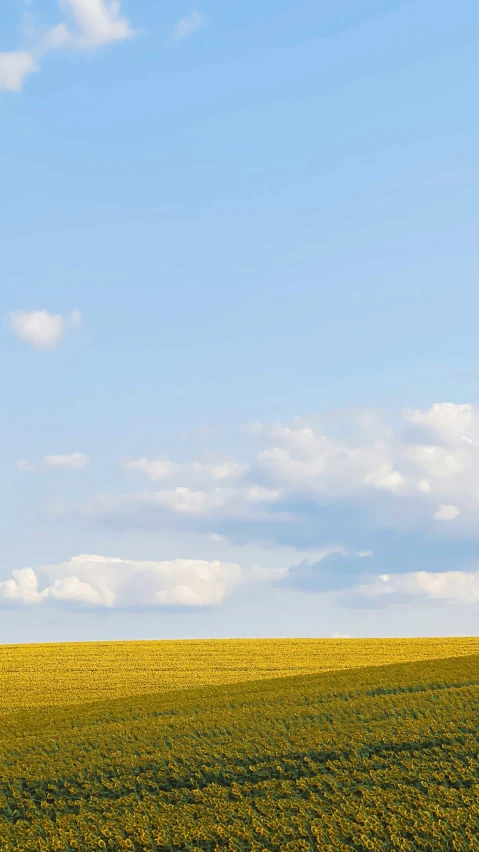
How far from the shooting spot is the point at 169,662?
3200cm

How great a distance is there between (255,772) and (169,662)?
2226 centimetres

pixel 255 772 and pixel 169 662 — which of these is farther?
pixel 169 662

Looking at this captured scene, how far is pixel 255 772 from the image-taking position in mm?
10672

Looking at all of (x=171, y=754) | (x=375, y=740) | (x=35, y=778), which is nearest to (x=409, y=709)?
(x=375, y=740)

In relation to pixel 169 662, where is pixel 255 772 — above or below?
above

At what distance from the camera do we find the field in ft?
29.5

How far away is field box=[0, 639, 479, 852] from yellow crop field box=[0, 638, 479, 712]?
23.3ft

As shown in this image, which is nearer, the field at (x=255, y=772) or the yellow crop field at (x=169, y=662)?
the field at (x=255, y=772)

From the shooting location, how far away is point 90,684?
26.4 meters

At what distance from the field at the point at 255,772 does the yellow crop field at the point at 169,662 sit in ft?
23.3

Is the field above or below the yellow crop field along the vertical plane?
above

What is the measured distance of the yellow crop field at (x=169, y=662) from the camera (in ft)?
83.1

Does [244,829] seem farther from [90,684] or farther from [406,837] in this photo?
[90,684]

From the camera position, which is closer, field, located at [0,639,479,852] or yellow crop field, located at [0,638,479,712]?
field, located at [0,639,479,852]
